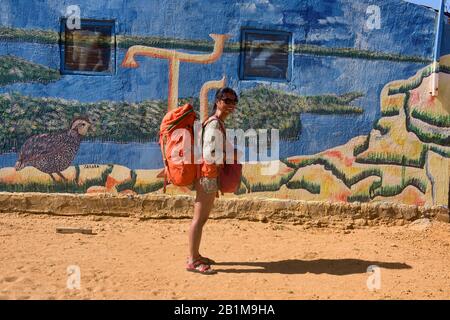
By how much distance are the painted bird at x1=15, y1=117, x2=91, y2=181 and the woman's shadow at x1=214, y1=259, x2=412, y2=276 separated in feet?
8.88

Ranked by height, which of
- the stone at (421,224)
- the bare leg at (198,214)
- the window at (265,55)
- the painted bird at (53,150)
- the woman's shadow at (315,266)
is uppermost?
the window at (265,55)

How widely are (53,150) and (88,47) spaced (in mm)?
1368

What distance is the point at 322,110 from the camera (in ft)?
23.4

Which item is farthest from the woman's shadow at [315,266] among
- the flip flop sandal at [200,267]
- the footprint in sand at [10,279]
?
the footprint in sand at [10,279]

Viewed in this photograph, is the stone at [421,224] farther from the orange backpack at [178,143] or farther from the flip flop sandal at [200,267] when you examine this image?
the orange backpack at [178,143]

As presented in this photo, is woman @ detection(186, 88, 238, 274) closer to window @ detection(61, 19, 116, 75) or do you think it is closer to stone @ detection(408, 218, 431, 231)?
window @ detection(61, 19, 116, 75)

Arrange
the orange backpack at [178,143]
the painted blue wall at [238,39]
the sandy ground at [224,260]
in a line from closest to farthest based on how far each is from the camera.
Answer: the sandy ground at [224,260]
the orange backpack at [178,143]
the painted blue wall at [238,39]

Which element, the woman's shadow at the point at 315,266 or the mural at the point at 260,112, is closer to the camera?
the woman's shadow at the point at 315,266

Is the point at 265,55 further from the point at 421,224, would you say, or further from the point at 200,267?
the point at 200,267

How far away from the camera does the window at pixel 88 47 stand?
7004mm

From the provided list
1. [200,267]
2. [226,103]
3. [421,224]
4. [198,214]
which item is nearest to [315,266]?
[200,267]

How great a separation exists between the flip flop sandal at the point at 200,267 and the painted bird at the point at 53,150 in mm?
2729

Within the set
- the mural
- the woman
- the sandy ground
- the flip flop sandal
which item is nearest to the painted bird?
the mural

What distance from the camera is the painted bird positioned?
6.98 m
